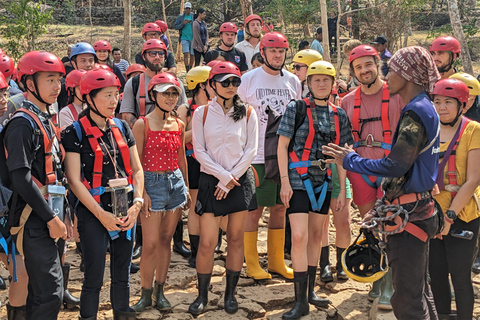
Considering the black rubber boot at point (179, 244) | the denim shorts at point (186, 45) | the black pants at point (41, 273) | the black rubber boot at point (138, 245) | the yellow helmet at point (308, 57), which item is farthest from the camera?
the denim shorts at point (186, 45)

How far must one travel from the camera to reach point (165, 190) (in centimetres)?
514

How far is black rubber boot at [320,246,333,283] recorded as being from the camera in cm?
606

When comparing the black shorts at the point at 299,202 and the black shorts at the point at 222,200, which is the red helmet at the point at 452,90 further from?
the black shorts at the point at 222,200

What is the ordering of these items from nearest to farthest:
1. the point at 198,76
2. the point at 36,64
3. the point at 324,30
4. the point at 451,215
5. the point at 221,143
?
the point at 36,64
the point at 451,215
the point at 221,143
the point at 198,76
the point at 324,30

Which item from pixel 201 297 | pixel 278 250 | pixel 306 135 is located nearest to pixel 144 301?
pixel 201 297

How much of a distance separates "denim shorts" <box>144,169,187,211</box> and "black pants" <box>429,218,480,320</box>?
247 centimetres

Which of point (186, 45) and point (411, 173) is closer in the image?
point (411, 173)

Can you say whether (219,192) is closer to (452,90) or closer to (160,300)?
(160,300)

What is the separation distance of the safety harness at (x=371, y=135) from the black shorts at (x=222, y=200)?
1269mm

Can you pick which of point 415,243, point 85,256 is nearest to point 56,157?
point 85,256

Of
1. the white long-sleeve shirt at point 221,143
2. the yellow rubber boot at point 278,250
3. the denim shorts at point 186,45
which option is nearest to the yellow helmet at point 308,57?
the white long-sleeve shirt at point 221,143

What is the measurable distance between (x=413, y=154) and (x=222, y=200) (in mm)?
2062

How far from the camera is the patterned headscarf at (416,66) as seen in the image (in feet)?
12.5

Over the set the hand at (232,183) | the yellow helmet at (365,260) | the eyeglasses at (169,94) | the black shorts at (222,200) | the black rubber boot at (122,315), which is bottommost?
the black rubber boot at (122,315)
